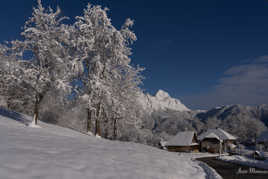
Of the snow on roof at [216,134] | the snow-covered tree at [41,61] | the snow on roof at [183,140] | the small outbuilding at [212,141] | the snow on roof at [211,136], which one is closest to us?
the snow-covered tree at [41,61]

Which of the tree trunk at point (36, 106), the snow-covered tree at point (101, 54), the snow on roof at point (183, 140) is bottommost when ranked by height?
the snow on roof at point (183, 140)

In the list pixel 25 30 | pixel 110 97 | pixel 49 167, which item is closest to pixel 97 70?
pixel 110 97

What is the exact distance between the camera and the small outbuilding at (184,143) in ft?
163

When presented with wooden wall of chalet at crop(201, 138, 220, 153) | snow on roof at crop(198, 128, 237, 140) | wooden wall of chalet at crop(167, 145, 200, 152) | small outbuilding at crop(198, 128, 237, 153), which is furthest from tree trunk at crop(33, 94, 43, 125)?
wooden wall of chalet at crop(201, 138, 220, 153)

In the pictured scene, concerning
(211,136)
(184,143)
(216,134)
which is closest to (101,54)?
(184,143)

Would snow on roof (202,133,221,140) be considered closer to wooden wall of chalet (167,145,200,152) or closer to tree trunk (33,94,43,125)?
wooden wall of chalet (167,145,200,152)

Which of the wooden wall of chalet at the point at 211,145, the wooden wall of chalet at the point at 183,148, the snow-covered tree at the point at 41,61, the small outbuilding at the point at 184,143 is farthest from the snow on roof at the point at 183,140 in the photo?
the snow-covered tree at the point at 41,61

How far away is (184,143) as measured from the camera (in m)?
49.8

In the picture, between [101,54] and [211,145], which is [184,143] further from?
[101,54]

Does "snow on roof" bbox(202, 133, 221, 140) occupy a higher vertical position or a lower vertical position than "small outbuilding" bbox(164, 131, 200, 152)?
higher

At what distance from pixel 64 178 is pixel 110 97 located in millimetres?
13628

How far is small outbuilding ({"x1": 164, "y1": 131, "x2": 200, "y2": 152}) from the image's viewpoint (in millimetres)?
49825

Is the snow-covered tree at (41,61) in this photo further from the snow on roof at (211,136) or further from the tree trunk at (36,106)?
the snow on roof at (211,136)

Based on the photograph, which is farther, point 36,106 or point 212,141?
point 212,141
